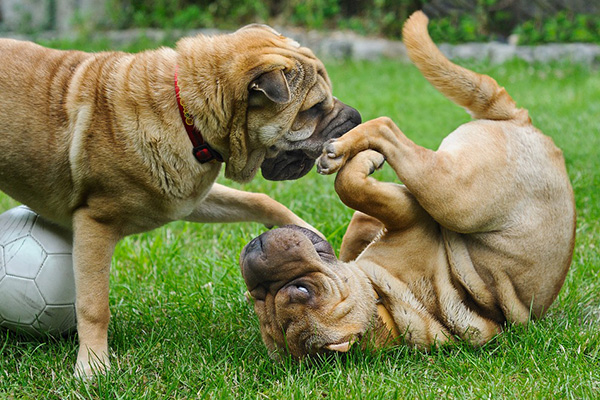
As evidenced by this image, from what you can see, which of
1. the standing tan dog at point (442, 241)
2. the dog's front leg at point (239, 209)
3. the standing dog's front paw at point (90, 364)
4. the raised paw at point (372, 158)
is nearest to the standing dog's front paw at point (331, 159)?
the standing tan dog at point (442, 241)

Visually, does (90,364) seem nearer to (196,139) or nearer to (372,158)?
(196,139)

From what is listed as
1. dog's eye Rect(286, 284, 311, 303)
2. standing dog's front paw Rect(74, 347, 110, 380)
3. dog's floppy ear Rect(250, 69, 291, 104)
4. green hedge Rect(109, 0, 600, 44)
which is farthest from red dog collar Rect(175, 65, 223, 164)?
green hedge Rect(109, 0, 600, 44)

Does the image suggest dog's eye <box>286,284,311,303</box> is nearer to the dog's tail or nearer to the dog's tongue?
the dog's tongue

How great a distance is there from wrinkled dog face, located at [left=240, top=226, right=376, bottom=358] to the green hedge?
420 inches

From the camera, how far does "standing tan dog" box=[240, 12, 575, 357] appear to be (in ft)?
10.8

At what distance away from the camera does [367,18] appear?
13969 millimetres

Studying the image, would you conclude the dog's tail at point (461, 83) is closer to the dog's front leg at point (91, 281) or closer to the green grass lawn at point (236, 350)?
the green grass lawn at point (236, 350)

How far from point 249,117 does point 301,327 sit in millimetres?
1090

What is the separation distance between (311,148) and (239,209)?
31.9 inches

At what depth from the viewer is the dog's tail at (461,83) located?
149 inches

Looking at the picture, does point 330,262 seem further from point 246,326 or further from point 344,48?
point 344,48

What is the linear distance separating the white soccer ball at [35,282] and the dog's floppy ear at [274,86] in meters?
1.36

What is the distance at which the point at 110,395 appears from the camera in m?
3.04

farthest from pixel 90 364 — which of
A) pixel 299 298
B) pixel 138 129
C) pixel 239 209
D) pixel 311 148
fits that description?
pixel 311 148
